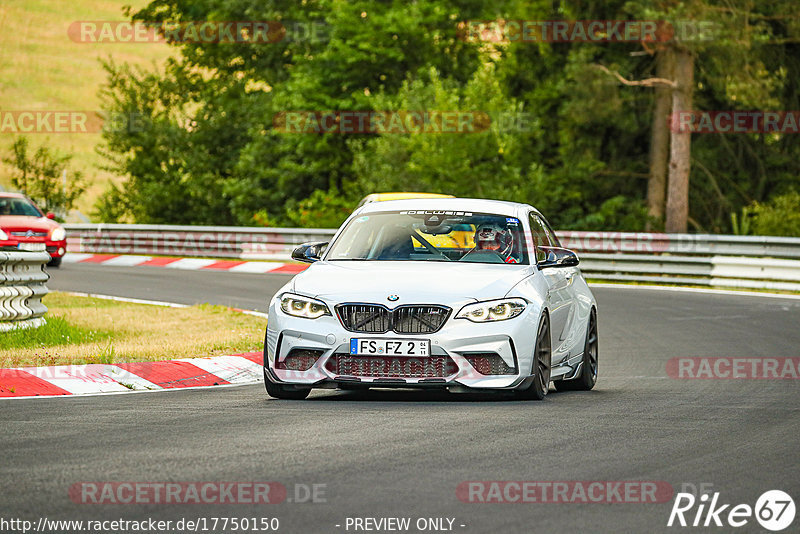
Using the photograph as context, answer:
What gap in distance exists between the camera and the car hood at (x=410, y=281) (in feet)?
33.3

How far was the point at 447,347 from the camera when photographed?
9.98 meters

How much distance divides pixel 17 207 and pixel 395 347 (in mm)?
22319

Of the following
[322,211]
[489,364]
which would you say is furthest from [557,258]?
[322,211]

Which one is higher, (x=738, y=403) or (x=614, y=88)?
(x=614, y=88)

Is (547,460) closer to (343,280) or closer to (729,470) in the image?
(729,470)

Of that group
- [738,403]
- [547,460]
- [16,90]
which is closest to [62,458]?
[547,460]

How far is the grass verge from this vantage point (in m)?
12.8

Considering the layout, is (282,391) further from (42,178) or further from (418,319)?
(42,178)

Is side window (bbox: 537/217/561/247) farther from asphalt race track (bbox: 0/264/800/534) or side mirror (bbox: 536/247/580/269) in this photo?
asphalt race track (bbox: 0/264/800/534)

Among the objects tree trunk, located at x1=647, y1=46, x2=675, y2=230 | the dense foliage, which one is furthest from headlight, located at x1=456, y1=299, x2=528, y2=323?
tree trunk, located at x1=647, y1=46, x2=675, y2=230

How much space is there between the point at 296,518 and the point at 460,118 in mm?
33235

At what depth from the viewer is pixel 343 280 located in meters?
10.5

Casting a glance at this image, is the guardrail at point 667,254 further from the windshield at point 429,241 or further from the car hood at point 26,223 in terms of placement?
the windshield at point 429,241

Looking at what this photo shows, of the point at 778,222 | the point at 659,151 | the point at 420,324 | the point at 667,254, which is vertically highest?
the point at 659,151
